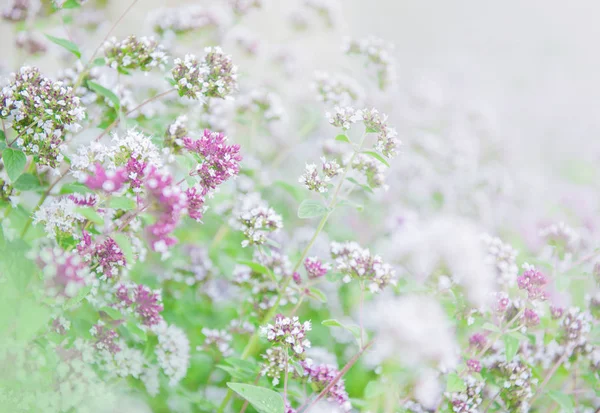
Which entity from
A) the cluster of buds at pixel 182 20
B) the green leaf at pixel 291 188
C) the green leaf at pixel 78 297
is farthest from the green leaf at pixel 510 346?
the cluster of buds at pixel 182 20

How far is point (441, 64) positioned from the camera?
10.2 metres

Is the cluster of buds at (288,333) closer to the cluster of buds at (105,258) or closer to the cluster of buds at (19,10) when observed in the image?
the cluster of buds at (105,258)

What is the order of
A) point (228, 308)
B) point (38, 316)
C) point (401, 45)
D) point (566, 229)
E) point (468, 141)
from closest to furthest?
point (38, 316), point (566, 229), point (228, 308), point (468, 141), point (401, 45)

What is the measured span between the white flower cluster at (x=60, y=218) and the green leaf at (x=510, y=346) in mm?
1844

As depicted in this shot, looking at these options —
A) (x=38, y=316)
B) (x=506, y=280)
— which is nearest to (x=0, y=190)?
(x=38, y=316)

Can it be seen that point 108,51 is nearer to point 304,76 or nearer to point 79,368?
point 79,368

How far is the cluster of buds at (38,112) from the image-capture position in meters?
1.95

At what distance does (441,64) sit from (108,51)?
9.07 m

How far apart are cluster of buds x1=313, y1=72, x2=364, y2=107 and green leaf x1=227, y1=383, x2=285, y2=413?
1732 mm

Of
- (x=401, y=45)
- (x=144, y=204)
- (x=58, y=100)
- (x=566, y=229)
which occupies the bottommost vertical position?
(x=144, y=204)

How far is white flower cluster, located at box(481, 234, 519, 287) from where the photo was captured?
2.27 meters

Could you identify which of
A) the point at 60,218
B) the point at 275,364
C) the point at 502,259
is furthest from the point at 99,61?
the point at 502,259

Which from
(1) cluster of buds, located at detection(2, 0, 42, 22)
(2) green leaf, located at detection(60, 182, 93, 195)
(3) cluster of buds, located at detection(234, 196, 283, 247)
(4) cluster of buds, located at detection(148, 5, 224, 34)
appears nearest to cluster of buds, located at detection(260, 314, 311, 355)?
(3) cluster of buds, located at detection(234, 196, 283, 247)

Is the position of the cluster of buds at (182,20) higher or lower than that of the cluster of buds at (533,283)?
higher
